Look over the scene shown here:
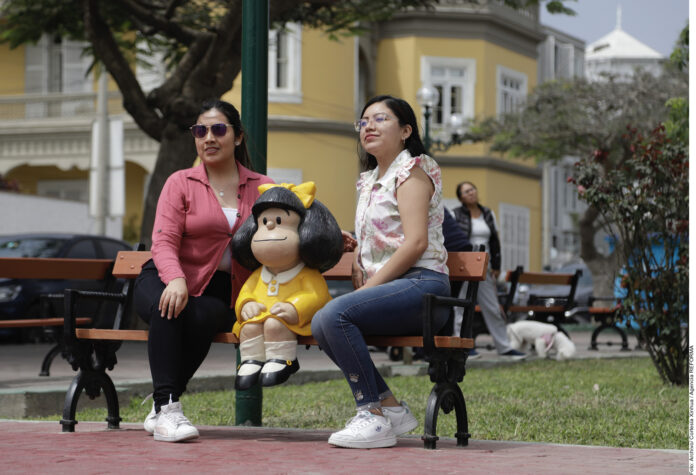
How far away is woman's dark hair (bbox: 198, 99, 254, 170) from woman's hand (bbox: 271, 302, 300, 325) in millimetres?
1073

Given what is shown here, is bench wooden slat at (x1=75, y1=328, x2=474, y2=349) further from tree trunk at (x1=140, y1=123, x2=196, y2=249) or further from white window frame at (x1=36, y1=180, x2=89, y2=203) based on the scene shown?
white window frame at (x1=36, y1=180, x2=89, y2=203)

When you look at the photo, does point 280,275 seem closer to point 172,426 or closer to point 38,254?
point 172,426

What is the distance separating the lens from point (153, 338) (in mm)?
6152

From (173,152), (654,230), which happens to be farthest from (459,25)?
(654,230)

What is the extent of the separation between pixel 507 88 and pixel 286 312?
32.4 meters

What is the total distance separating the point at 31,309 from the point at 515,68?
23.8 metres

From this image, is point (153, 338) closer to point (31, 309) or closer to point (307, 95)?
point (31, 309)

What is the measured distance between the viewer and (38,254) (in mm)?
17422

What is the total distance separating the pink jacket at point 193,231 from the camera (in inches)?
249

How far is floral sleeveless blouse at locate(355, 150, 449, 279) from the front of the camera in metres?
6.12

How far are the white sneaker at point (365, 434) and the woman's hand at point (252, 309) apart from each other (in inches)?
26.3

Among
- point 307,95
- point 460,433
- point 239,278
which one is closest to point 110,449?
point 239,278

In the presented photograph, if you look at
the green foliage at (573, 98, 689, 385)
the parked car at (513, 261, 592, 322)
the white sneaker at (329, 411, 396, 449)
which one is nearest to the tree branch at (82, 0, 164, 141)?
the green foliage at (573, 98, 689, 385)

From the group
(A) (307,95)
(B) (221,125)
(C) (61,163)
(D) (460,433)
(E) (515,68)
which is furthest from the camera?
(E) (515,68)
